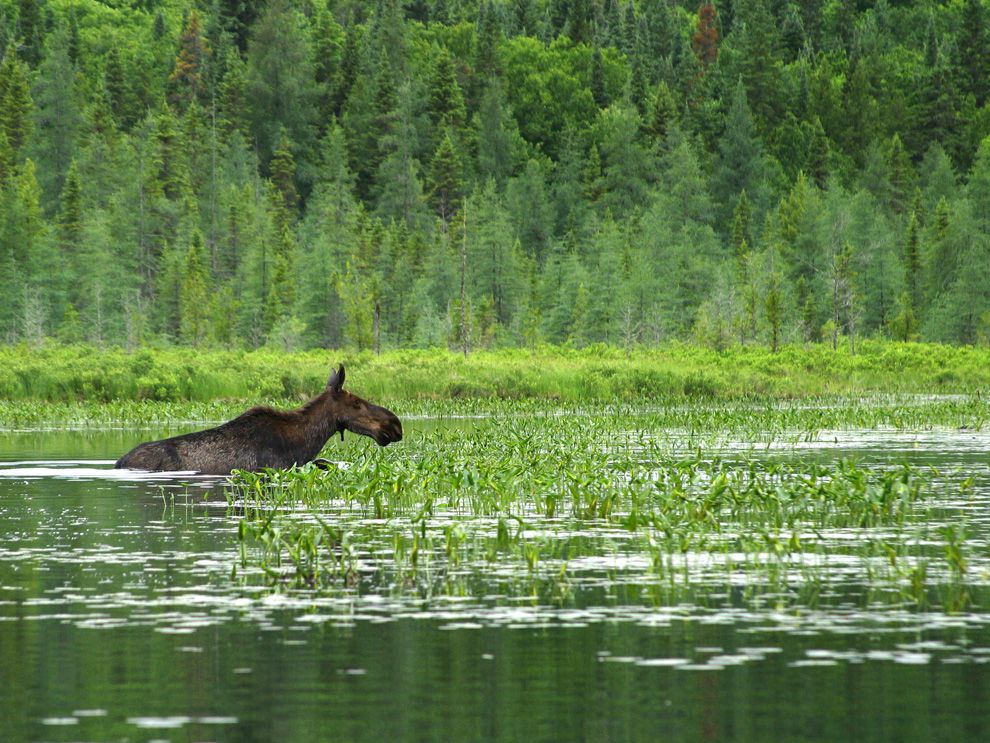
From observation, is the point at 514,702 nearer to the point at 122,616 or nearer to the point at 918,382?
the point at 122,616

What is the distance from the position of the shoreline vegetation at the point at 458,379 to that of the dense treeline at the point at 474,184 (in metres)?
10.8

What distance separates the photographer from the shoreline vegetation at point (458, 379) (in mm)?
46094

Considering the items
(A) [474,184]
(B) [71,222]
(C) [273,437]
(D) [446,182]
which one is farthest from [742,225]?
(C) [273,437]

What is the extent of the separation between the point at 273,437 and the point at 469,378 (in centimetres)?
2825

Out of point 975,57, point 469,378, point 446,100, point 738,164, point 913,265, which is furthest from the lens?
point 975,57

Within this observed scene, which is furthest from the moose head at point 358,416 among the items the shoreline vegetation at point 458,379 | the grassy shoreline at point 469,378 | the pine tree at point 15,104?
the pine tree at point 15,104

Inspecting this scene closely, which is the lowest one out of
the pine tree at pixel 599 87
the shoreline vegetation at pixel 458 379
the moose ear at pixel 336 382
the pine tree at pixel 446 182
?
the moose ear at pixel 336 382

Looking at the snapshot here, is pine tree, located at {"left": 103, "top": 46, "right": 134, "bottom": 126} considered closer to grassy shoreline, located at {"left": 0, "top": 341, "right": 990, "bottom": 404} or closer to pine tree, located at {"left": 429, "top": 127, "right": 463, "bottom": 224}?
pine tree, located at {"left": 429, "top": 127, "right": 463, "bottom": 224}

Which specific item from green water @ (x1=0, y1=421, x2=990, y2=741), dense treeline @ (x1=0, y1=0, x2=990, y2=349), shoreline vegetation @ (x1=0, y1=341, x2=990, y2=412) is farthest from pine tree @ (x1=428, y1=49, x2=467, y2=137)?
green water @ (x1=0, y1=421, x2=990, y2=741)

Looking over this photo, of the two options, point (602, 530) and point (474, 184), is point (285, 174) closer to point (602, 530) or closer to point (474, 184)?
point (474, 184)

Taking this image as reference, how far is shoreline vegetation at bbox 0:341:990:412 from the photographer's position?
46094 mm

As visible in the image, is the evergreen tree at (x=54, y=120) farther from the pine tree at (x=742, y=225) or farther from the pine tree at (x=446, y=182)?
the pine tree at (x=742, y=225)

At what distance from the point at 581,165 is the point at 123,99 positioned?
4800 centimetres

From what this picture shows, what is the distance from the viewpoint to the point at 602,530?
1680cm
